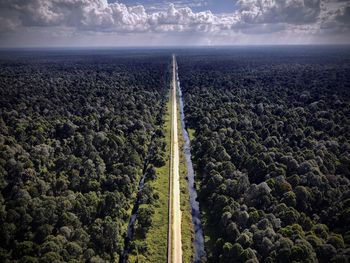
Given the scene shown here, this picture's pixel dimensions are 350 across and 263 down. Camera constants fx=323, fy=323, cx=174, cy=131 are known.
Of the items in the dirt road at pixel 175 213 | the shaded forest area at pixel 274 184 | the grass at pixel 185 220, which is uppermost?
the shaded forest area at pixel 274 184

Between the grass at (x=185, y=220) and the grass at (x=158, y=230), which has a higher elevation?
the grass at (x=158, y=230)

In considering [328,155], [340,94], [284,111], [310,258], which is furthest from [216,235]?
[340,94]

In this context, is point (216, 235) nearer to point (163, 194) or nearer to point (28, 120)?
point (163, 194)

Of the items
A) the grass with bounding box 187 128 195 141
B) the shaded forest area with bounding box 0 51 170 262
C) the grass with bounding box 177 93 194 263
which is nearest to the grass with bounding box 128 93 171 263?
the shaded forest area with bounding box 0 51 170 262

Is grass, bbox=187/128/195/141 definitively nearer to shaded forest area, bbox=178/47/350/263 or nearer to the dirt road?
shaded forest area, bbox=178/47/350/263

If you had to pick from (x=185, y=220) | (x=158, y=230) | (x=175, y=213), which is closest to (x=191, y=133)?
(x=175, y=213)

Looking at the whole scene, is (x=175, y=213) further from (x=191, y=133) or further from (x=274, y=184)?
(x=191, y=133)

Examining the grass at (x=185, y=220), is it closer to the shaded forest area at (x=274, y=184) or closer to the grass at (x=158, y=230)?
the shaded forest area at (x=274, y=184)

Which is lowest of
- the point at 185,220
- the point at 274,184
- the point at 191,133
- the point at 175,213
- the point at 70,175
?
the point at 191,133

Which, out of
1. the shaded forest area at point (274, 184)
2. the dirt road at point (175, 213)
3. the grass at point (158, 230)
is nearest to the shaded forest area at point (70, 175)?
the grass at point (158, 230)
